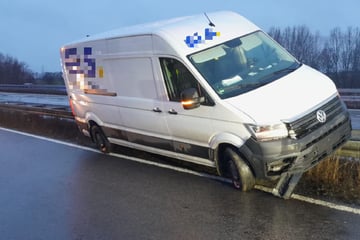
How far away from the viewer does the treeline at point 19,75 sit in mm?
37719

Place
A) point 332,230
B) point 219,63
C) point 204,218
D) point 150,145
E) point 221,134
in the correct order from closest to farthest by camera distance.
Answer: point 332,230, point 204,218, point 221,134, point 219,63, point 150,145

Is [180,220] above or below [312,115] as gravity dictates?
below

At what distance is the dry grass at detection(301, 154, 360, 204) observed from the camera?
5.22 m

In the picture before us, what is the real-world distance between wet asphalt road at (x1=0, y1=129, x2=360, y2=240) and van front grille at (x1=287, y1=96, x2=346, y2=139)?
817 millimetres

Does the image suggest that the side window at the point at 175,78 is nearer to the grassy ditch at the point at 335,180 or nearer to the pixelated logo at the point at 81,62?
the grassy ditch at the point at 335,180

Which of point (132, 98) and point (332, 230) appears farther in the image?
point (132, 98)

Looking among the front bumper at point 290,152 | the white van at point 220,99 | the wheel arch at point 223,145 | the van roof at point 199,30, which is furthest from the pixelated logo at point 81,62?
the front bumper at point 290,152

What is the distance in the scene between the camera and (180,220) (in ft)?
16.1

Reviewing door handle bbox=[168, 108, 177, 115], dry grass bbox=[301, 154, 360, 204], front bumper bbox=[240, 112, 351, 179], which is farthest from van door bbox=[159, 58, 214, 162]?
dry grass bbox=[301, 154, 360, 204]

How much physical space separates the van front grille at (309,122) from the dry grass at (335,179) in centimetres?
68

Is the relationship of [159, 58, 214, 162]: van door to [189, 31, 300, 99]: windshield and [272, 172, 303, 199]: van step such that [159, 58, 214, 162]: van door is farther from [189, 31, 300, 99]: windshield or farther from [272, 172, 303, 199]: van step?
[272, 172, 303, 199]: van step

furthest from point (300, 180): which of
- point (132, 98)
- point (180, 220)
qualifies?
point (132, 98)

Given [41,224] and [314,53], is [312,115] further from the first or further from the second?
[314,53]

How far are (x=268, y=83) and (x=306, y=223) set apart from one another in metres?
1.94
